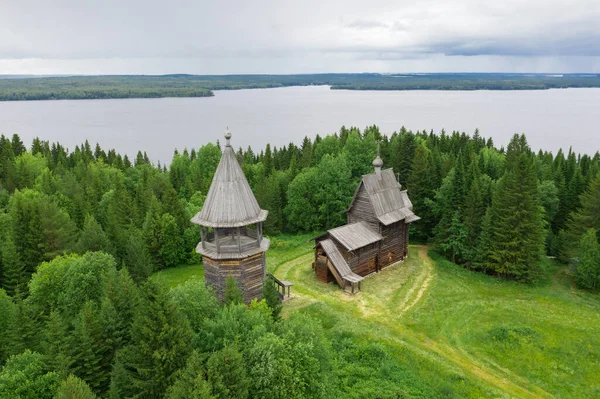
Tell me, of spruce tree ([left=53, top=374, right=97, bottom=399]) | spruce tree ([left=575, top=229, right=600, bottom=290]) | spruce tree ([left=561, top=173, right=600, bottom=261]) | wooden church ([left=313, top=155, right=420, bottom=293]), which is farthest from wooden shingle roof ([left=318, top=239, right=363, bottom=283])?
spruce tree ([left=561, top=173, right=600, bottom=261])

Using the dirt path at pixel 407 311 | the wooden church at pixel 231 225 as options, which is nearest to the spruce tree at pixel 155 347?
the wooden church at pixel 231 225

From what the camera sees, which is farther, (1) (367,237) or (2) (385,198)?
(2) (385,198)

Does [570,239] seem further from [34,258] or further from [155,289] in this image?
[34,258]

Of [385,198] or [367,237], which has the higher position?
[385,198]

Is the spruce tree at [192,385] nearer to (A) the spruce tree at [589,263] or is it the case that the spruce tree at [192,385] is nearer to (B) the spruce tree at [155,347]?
(B) the spruce tree at [155,347]

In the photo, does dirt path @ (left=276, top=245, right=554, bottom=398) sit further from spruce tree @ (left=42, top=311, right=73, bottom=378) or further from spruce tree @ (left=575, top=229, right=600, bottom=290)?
spruce tree @ (left=42, top=311, right=73, bottom=378)

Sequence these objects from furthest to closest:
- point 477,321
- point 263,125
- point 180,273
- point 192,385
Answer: point 263,125
point 180,273
point 477,321
point 192,385

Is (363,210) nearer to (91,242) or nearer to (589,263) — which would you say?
(589,263)

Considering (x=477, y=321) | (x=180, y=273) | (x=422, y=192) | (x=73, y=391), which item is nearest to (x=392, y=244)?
(x=477, y=321)

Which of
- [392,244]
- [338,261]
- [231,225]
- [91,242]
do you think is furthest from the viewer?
[392,244]
